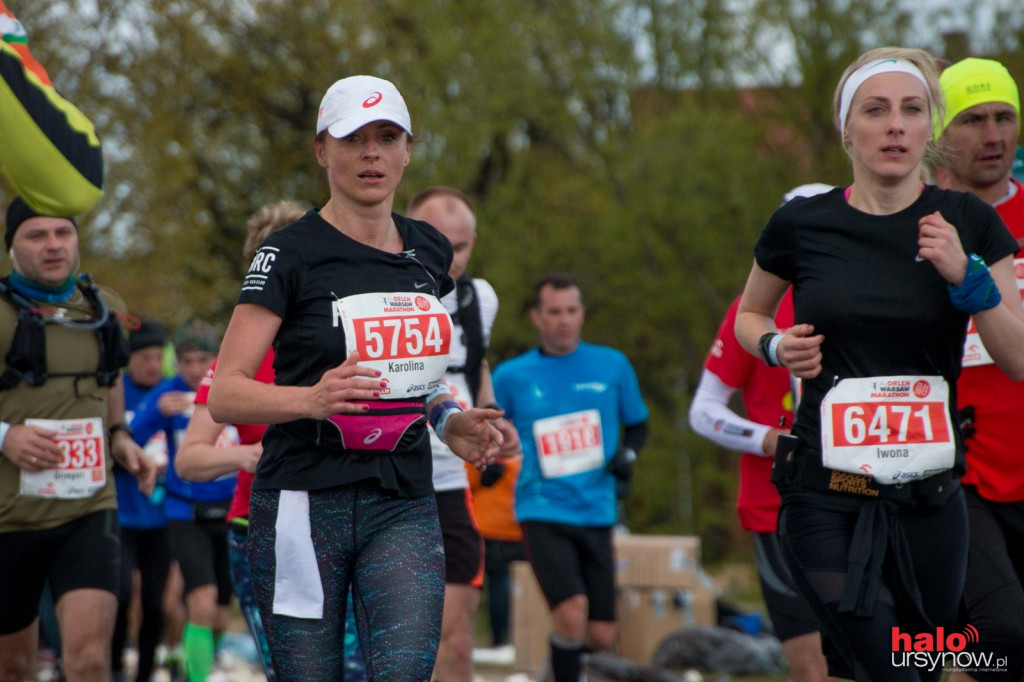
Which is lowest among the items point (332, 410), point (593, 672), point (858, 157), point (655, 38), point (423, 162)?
point (593, 672)

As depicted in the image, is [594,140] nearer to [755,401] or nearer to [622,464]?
[622,464]

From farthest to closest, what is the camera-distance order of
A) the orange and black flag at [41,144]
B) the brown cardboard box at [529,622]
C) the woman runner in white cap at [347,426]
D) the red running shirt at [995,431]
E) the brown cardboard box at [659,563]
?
the brown cardboard box at [529,622] → the brown cardboard box at [659,563] → the red running shirt at [995,431] → the woman runner in white cap at [347,426] → the orange and black flag at [41,144]

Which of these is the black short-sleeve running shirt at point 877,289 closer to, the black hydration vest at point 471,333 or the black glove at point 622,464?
the black hydration vest at point 471,333

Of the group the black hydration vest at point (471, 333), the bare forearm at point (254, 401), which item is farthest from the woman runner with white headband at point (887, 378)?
the black hydration vest at point (471, 333)

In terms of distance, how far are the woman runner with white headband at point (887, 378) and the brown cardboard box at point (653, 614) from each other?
20.4 ft

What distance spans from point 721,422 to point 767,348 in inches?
67.8

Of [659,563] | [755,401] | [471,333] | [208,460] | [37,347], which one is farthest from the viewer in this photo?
[659,563]

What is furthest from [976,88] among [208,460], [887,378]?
[208,460]

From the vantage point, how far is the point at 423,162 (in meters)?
17.7

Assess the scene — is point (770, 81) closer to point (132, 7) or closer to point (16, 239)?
→ point (132, 7)

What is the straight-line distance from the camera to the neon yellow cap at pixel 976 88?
16.4 ft

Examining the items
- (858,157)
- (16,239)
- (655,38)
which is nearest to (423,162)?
(655,38)

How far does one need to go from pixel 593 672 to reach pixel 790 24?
9.28m

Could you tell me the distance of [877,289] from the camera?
12.6ft
